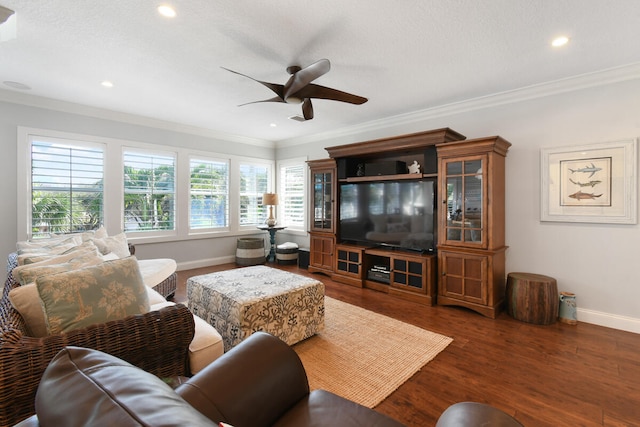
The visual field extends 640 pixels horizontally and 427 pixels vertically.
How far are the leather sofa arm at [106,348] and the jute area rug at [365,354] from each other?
998 mm

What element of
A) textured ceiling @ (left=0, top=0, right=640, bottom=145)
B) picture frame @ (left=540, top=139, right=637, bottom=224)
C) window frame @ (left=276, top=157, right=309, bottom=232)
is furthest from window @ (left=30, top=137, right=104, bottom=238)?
picture frame @ (left=540, top=139, right=637, bottom=224)

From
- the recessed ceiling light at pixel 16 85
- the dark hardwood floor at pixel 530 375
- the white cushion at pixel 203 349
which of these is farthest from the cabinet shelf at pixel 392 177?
the recessed ceiling light at pixel 16 85

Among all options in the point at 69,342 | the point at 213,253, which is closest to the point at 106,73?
the point at 69,342

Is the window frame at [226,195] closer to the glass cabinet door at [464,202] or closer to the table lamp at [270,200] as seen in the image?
the table lamp at [270,200]

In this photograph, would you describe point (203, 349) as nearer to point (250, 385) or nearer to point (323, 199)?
point (250, 385)

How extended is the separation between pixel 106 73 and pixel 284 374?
11.8ft

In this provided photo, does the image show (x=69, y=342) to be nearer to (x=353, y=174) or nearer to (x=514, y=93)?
(x=353, y=174)

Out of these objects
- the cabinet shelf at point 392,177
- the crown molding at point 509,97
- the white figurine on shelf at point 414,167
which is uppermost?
the crown molding at point 509,97

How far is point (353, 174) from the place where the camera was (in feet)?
16.0

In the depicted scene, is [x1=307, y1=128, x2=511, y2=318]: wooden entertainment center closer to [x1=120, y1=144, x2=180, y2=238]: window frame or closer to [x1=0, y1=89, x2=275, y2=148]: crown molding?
[x1=0, y1=89, x2=275, y2=148]: crown molding

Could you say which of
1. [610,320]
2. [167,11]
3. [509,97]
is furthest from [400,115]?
[610,320]

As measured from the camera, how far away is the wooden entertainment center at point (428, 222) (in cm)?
326

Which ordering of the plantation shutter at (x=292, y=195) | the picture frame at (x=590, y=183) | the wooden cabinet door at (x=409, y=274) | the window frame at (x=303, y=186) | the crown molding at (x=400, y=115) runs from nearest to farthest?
the picture frame at (x=590, y=183)
the crown molding at (x=400, y=115)
the wooden cabinet door at (x=409, y=274)
the window frame at (x=303, y=186)
the plantation shutter at (x=292, y=195)

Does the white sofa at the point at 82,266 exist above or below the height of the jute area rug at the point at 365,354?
above
